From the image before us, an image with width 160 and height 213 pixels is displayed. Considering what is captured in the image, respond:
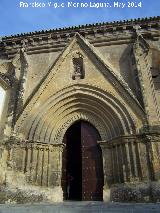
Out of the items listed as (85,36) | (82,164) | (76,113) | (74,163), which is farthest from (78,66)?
(82,164)

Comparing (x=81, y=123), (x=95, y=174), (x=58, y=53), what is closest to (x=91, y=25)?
(x=58, y=53)

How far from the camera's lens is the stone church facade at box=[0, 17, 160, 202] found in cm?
815

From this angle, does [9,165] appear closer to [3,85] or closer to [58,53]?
[3,85]

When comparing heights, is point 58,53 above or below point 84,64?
above

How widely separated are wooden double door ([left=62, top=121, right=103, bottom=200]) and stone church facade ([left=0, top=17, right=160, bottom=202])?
0.03 meters

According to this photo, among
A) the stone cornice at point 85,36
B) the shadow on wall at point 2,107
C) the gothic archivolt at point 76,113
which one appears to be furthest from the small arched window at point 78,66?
the shadow on wall at point 2,107

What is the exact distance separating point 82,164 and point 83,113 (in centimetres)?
198

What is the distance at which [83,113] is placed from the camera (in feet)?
32.1

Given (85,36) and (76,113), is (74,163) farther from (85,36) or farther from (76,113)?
(85,36)

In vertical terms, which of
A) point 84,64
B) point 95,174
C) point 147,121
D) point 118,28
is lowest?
point 95,174

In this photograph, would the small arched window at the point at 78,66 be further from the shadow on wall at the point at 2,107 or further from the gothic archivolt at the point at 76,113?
the shadow on wall at the point at 2,107

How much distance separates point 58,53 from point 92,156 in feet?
15.8

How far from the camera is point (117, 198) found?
25.6 feet

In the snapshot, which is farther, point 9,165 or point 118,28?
point 118,28
